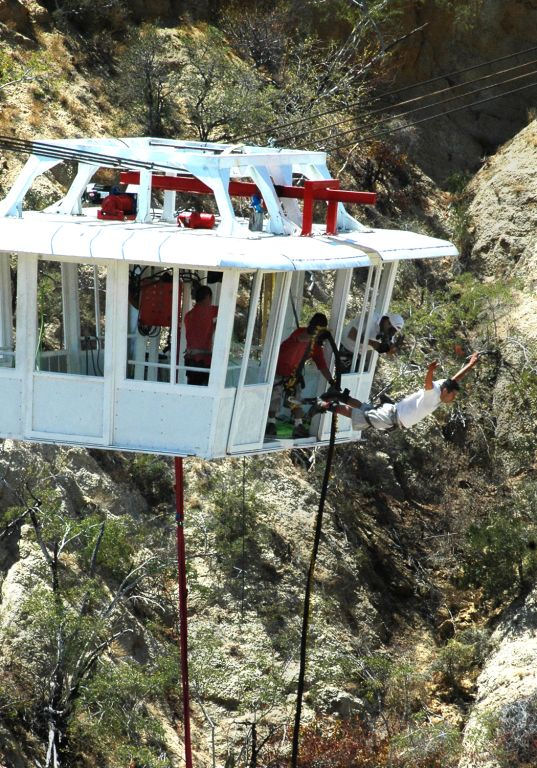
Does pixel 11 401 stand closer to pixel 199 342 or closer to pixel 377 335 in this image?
pixel 199 342

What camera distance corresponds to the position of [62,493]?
25312 mm

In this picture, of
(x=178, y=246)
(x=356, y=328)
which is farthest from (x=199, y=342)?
(x=356, y=328)

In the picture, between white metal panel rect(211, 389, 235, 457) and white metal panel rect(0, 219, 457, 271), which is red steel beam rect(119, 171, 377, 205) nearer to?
white metal panel rect(0, 219, 457, 271)

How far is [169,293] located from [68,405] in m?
1.77

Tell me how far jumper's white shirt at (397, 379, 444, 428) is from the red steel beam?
237 cm

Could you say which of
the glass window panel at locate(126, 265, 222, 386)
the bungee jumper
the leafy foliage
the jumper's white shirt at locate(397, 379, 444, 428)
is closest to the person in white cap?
the bungee jumper

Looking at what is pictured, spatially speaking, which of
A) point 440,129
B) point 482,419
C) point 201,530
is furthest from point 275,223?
point 440,129

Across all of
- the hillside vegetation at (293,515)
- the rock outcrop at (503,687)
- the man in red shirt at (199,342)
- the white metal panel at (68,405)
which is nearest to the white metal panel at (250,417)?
the man in red shirt at (199,342)

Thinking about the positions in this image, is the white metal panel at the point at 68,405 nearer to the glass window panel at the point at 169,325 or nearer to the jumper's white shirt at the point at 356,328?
the glass window panel at the point at 169,325

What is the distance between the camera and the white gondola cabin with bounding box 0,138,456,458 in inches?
645

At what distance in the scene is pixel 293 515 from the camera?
28.2 metres

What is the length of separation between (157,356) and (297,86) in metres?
20.0

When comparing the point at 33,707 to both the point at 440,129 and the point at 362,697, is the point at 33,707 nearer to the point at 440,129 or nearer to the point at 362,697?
the point at 362,697

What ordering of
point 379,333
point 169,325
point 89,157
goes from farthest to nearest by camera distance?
point 379,333, point 89,157, point 169,325
